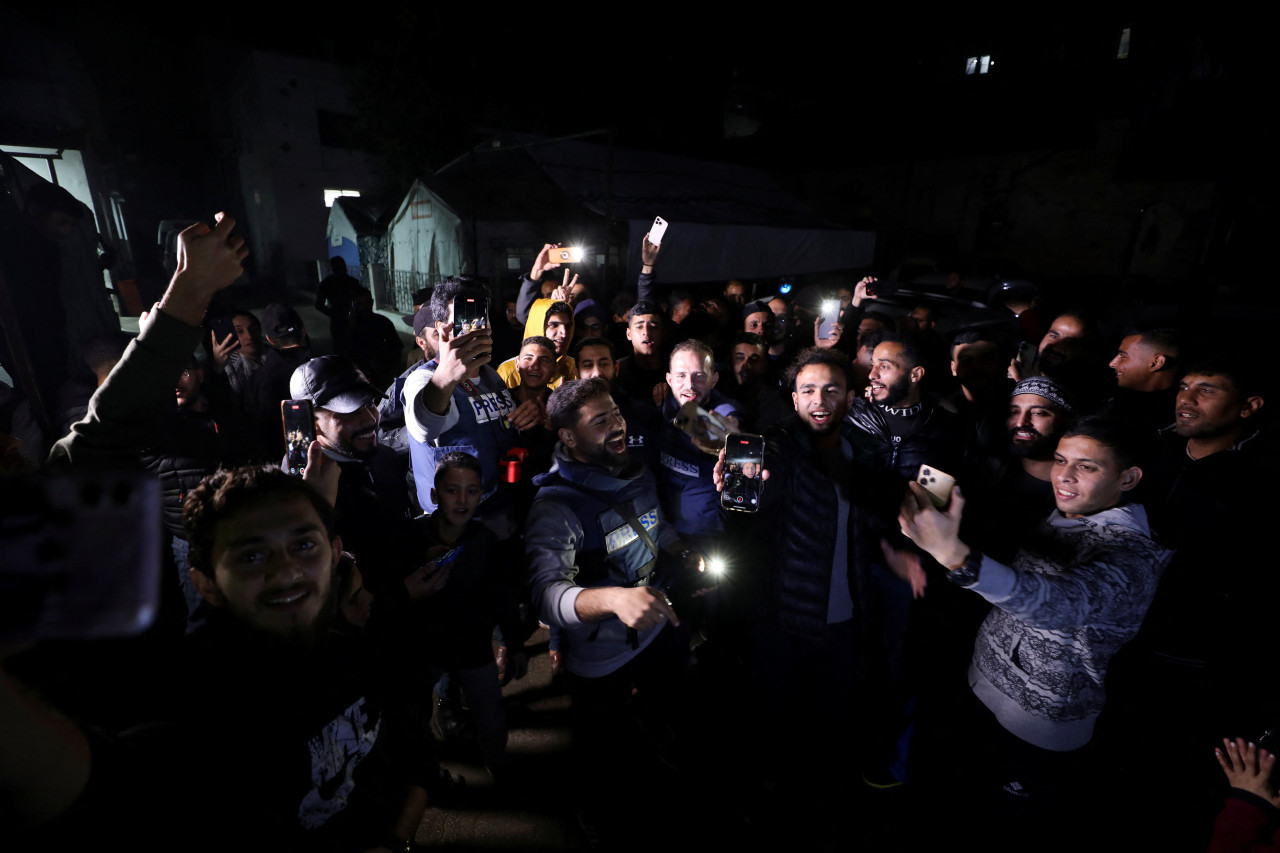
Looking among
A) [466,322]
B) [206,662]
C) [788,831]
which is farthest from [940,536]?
[466,322]

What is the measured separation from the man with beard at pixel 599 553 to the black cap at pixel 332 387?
0.93 m

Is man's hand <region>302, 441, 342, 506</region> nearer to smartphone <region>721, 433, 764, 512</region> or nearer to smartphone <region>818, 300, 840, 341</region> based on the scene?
smartphone <region>721, 433, 764, 512</region>

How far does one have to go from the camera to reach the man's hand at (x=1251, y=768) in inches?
79.5

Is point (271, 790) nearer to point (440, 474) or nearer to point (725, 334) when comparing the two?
point (440, 474)

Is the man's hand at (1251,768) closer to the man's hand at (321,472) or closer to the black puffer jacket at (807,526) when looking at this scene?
the black puffer jacket at (807,526)

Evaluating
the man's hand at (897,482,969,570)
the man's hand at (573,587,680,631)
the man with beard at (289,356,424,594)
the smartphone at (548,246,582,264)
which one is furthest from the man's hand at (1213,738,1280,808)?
the smartphone at (548,246,582,264)

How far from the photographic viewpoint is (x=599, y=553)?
8.33ft

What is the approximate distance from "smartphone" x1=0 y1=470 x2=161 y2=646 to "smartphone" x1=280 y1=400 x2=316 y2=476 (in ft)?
5.23

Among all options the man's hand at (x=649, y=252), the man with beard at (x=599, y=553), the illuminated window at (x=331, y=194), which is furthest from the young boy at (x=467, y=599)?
the illuminated window at (x=331, y=194)

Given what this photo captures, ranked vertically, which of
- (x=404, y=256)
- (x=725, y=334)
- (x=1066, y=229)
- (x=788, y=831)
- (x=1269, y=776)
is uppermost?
(x=1066, y=229)

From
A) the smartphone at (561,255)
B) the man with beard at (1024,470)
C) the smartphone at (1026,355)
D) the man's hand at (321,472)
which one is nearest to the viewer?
the man's hand at (321,472)

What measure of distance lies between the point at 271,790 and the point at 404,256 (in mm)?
15811

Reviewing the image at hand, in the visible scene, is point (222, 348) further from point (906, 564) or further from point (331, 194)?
point (331, 194)

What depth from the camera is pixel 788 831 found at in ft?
9.31
